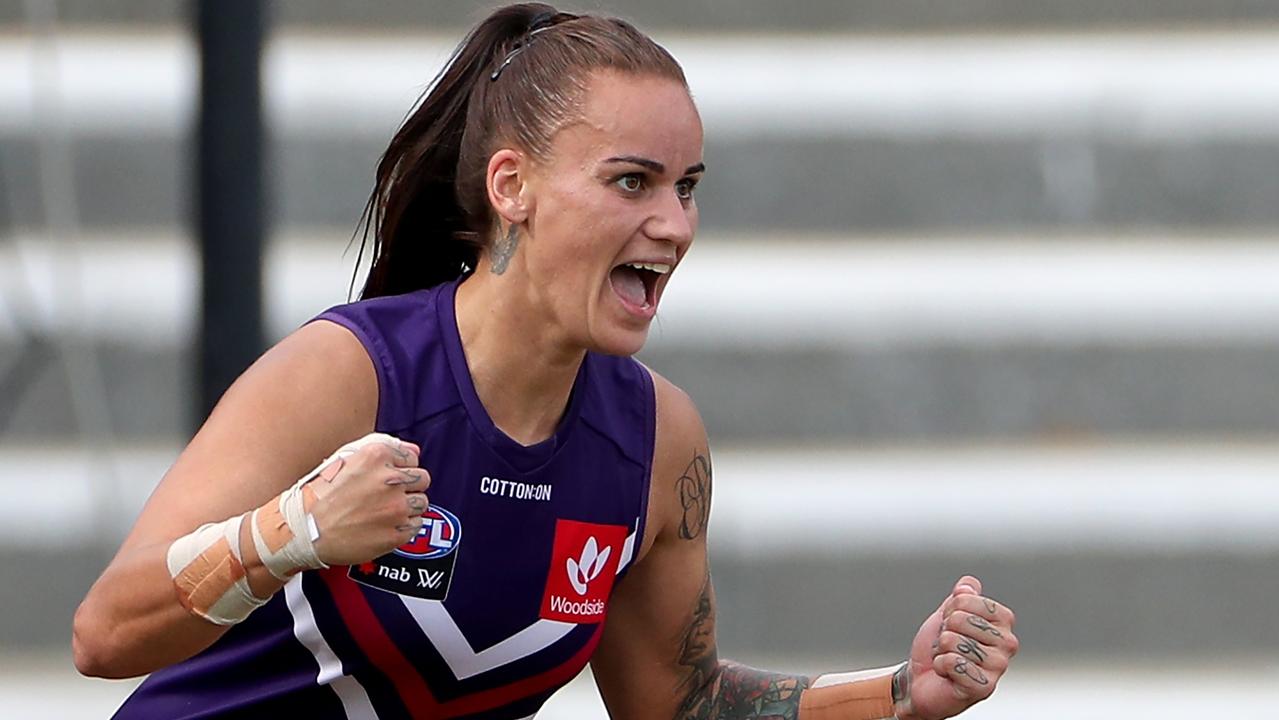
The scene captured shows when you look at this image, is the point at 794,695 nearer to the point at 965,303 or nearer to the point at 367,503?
the point at 367,503

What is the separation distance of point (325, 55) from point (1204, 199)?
1.94 meters

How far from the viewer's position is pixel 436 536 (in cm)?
227

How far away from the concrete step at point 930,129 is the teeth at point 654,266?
172 cm

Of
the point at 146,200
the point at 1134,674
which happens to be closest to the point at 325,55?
the point at 146,200

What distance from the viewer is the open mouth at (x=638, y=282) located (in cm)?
226

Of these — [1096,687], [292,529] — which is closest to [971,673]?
[292,529]

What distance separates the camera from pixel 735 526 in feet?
13.0

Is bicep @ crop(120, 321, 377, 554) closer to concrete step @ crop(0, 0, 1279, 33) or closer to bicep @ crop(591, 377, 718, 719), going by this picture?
bicep @ crop(591, 377, 718, 719)

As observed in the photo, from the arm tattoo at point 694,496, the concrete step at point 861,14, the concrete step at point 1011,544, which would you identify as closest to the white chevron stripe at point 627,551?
the arm tattoo at point 694,496

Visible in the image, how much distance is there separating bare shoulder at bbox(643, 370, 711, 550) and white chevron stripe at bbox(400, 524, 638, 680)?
0.22 metres

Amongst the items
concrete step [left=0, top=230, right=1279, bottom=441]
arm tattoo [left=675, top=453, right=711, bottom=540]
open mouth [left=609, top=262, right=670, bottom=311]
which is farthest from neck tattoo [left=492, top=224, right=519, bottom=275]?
concrete step [left=0, top=230, right=1279, bottom=441]

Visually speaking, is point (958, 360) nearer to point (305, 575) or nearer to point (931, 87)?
point (931, 87)

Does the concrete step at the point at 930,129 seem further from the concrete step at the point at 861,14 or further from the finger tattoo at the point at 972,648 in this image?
the finger tattoo at the point at 972,648

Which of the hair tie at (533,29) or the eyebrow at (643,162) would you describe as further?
the hair tie at (533,29)
